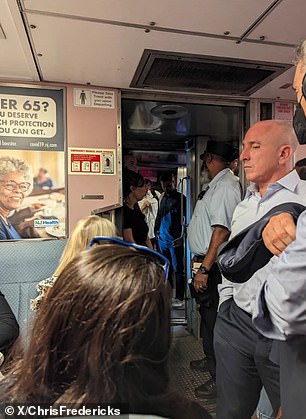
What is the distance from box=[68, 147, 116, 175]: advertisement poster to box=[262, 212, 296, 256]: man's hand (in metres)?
1.79

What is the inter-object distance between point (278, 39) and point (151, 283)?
1.64 m

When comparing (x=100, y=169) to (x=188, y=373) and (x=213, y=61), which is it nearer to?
(x=213, y=61)

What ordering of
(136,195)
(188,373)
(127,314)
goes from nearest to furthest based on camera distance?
(127,314) < (188,373) < (136,195)

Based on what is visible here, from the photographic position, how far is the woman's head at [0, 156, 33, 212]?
2.36 meters

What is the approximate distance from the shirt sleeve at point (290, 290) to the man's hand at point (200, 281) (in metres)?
1.78

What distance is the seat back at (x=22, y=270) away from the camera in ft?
7.15

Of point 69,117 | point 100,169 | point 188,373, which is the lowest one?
point 188,373

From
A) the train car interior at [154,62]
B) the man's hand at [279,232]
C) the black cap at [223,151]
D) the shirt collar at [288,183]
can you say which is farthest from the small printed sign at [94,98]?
the man's hand at [279,232]

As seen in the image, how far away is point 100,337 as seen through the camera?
59 centimetres

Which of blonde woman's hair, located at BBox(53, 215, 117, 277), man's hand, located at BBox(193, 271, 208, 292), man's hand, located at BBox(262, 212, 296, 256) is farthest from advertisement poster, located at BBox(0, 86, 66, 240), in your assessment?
man's hand, located at BBox(262, 212, 296, 256)

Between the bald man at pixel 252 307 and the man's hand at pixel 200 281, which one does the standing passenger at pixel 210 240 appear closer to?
the man's hand at pixel 200 281

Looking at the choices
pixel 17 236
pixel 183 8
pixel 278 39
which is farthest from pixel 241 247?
pixel 17 236

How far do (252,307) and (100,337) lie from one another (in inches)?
33.7

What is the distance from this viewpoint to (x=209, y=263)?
98.1 inches
